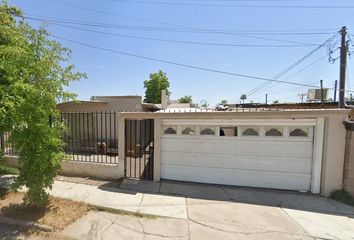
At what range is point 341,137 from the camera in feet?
19.6

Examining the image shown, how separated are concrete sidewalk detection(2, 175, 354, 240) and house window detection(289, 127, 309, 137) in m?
1.60

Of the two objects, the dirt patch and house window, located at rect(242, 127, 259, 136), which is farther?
house window, located at rect(242, 127, 259, 136)

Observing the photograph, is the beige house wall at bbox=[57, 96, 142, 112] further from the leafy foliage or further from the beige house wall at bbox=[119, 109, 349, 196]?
the beige house wall at bbox=[119, 109, 349, 196]

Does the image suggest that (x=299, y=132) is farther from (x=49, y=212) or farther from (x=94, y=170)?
(x=49, y=212)

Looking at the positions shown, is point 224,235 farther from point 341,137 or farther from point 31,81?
point 31,81

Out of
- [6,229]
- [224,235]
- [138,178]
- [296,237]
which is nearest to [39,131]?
[6,229]

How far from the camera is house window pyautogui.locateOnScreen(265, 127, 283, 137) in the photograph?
21.2ft

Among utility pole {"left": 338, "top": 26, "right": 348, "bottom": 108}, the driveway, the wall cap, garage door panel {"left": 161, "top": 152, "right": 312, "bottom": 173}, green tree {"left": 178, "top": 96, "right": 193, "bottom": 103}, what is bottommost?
the driveway

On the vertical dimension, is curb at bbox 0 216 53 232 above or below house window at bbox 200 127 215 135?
below

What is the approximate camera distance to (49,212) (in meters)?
4.71

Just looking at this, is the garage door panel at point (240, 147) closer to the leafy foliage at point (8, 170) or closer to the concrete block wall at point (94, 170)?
the concrete block wall at point (94, 170)

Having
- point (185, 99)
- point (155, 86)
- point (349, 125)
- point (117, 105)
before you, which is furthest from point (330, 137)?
point (185, 99)

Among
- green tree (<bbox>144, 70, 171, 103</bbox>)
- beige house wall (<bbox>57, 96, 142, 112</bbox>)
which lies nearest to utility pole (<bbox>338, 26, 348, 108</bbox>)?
beige house wall (<bbox>57, 96, 142, 112</bbox>)

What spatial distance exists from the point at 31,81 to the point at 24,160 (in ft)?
5.12
